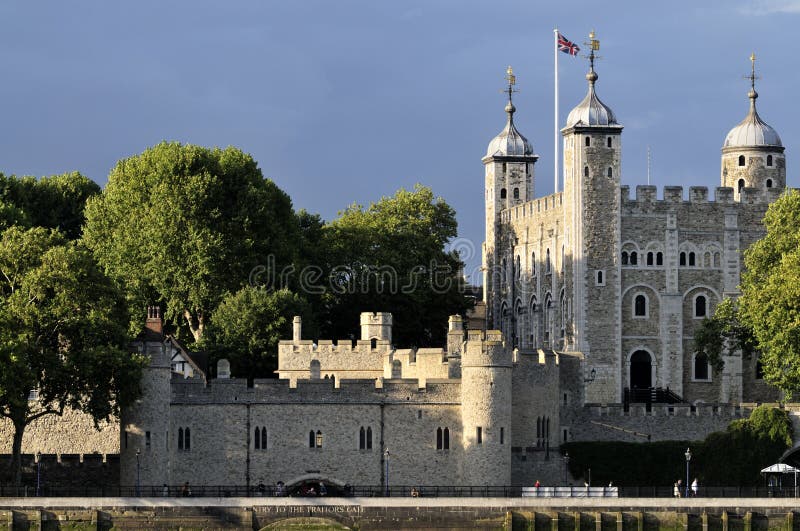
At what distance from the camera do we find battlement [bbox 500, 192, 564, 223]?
117375 mm

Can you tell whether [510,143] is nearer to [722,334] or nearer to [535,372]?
[722,334]

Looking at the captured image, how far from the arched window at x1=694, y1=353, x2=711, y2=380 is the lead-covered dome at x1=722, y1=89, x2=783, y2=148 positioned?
34.9ft

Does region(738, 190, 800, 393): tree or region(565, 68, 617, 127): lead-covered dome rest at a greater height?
region(565, 68, 617, 127): lead-covered dome

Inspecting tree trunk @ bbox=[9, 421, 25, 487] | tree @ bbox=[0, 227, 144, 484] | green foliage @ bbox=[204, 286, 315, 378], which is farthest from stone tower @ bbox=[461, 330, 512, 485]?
green foliage @ bbox=[204, 286, 315, 378]

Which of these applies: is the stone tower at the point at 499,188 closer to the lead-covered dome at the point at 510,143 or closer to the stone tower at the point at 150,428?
the lead-covered dome at the point at 510,143

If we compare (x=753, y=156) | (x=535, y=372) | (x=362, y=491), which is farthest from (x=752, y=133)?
(x=362, y=491)

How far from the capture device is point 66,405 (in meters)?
80.9

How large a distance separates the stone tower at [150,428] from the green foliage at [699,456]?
15526mm

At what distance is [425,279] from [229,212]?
14.7 metres

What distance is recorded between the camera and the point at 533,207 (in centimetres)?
12244

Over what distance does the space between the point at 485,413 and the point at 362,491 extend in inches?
192

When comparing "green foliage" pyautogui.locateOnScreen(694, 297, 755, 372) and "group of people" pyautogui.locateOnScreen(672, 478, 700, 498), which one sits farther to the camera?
"green foliage" pyautogui.locateOnScreen(694, 297, 755, 372)

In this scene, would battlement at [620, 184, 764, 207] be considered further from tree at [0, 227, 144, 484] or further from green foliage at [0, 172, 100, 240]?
tree at [0, 227, 144, 484]

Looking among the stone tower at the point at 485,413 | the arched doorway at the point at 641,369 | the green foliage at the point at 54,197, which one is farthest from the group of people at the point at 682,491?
the green foliage at the point at 54,197
